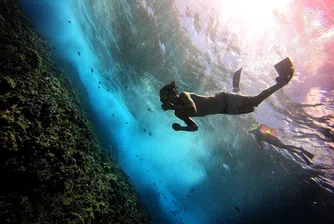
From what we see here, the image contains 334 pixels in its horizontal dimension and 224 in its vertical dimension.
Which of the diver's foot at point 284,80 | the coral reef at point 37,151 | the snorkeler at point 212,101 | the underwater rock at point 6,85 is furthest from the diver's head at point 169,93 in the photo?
the underwater rock at point 6,85

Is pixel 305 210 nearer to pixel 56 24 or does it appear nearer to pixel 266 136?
pixel 266 136

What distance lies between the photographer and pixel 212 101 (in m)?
6.74

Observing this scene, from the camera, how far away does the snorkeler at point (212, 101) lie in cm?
575

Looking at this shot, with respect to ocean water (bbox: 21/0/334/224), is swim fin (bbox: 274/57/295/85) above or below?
below

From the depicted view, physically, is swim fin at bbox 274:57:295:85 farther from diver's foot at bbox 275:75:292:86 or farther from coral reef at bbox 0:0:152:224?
coral reef at bbox 0:0:152:224

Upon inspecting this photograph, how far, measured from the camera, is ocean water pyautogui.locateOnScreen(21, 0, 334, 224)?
1046 centimetres

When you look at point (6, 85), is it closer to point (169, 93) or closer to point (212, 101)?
point (169, 93)

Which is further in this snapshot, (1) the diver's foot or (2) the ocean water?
(2) the ocean water

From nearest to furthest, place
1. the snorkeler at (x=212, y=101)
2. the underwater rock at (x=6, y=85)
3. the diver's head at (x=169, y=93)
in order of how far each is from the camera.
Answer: the diver's head at (x=169, y=93), the snorkeler at (x=212, y=101), the underwater rock at (x=6, y=85)

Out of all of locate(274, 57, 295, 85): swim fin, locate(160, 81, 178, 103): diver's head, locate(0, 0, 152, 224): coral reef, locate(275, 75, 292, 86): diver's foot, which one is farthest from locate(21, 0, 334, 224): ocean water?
locate(0, 0, 152, 224): coral reef

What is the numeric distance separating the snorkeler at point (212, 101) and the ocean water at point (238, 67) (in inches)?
177

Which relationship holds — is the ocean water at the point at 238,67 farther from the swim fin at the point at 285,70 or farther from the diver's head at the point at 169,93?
the diver's head at the point at 169,93

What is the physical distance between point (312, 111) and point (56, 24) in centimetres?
3717

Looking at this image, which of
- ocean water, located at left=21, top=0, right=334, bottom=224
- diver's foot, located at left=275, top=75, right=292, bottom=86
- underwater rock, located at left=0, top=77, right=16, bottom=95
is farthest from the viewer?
ocean water, located at left=21, top=0, right=334, bottom=224
